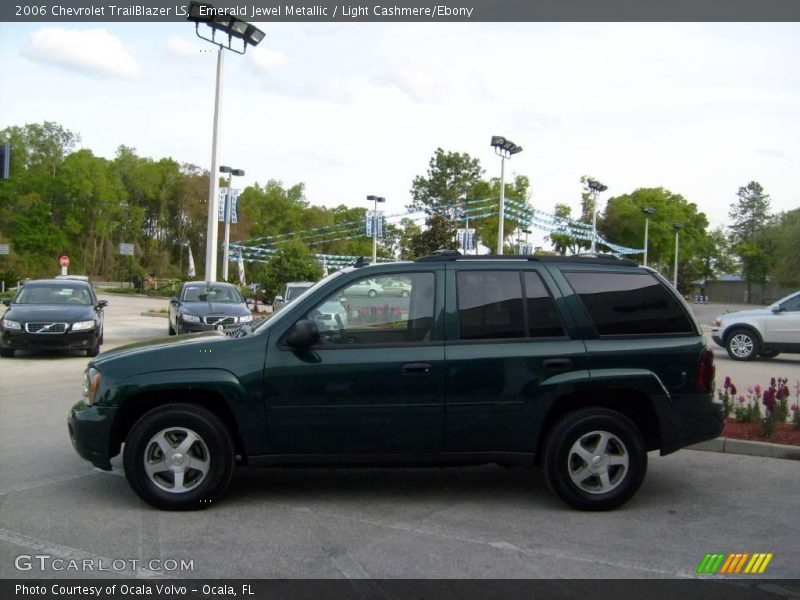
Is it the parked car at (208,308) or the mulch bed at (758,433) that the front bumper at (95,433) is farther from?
the parked car at (208,308)

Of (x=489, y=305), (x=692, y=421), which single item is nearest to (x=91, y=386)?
(x=489, y=305)

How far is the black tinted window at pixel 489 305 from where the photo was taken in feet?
18.8

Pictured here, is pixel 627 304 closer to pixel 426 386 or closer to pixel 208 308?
pixel 426 386

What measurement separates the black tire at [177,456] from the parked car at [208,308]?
11110 mm

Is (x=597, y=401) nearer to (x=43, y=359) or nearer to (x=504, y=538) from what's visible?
(x=504, y=538)

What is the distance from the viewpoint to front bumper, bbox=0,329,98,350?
14.8 metres

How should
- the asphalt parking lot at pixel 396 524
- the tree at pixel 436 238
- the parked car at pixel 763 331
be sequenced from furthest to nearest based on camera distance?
the tree at pixel 436 238
the parked car at pixel 763 331
the asphalt parking lot at pixel 396 524

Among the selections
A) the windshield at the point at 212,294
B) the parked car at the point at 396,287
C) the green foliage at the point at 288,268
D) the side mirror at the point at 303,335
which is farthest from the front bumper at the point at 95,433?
the green foliage at the point at 288,268

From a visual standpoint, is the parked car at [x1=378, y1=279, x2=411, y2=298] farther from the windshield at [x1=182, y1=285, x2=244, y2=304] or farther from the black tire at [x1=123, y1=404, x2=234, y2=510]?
the windshield at [x1=182, y1=285, x2=244, y2=304]

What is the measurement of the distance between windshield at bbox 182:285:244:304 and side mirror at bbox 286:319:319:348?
13.3m

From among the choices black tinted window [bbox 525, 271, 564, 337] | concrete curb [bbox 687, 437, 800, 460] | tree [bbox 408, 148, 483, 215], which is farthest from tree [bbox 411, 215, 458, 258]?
Result: tree [bbox 408, 148, 483, 215]

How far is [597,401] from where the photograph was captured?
19.2 feet

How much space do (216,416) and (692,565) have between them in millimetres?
3303
